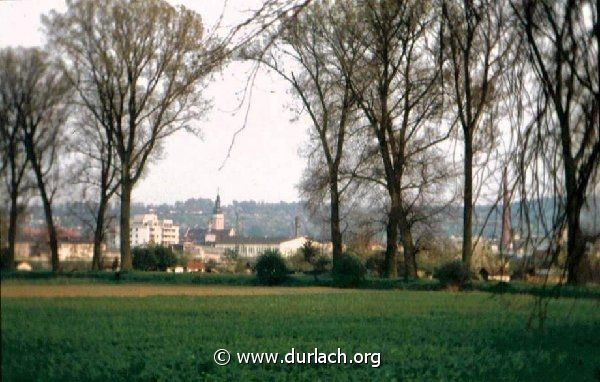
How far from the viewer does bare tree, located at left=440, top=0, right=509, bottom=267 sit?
3.17 metres

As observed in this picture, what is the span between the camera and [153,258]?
10.5ft

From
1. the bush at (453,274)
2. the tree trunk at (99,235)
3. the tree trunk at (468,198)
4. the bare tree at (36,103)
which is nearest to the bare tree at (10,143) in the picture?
the bare tree at (36,103)

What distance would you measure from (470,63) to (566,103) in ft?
1.70

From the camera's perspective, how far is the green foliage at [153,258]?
10.2ft

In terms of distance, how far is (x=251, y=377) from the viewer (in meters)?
3.61

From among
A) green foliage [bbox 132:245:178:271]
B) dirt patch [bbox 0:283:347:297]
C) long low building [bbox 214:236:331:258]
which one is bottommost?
dirt patch [bbox 0:283:347:297]

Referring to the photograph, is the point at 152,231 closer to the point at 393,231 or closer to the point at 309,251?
the point at 309,251

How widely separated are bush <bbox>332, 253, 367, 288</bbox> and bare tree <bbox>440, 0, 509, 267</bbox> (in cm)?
43

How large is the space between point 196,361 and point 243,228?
0.65m

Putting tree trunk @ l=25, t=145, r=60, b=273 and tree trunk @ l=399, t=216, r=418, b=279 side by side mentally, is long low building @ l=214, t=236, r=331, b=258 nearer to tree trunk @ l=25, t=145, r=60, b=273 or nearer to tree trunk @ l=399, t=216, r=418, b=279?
tree trunk @ l=399, t=216, r=418, b=279

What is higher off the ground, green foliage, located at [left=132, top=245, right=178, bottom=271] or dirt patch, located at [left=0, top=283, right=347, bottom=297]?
green foliage, located at [left=132, top=245, right=178, bottom=271]

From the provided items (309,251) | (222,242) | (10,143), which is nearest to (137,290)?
(222,242)

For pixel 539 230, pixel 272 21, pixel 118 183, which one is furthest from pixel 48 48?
pixel 539 230

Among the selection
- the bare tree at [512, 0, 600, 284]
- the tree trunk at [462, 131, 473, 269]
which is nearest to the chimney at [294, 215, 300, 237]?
the tree trunk at [462, 131, 473, 269]
